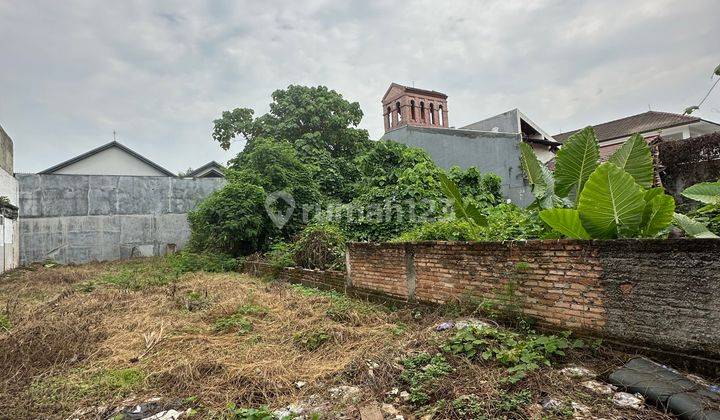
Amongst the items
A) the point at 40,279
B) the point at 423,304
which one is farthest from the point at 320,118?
the point at 423,304

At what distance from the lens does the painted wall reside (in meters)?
21.0

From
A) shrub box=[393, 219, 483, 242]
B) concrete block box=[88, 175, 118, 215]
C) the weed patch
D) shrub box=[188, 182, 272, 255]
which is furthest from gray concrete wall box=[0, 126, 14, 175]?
shrub box=[393, 219, 483, 242]

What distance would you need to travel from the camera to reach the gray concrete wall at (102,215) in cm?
1313

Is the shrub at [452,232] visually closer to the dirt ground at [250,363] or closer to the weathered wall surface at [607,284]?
the weathered wall surface at [607,284]

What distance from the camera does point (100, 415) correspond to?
2.73 m

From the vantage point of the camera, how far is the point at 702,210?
11.5ft

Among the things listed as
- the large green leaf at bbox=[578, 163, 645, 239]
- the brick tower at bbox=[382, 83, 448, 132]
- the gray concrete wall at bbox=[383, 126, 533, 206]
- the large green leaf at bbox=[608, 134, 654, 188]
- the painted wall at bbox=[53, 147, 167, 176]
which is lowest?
the large green leaf at bbox=[578, 163, 645, 239]

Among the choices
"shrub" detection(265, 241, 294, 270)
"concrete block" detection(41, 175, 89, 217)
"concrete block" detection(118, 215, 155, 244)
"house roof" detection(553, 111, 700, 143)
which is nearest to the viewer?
"shrub" detection(265, 241, 294, 270)

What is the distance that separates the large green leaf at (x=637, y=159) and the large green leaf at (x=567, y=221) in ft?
3.23

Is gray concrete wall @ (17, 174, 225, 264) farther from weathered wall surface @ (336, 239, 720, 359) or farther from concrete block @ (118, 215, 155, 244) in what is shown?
weathered wall surface @ (336, 239, 720, 359)

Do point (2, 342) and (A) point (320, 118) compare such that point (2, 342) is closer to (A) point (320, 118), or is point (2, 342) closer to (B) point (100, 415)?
(B) point (100, 415)

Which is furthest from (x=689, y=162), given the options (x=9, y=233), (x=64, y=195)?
(x=64, y=195)

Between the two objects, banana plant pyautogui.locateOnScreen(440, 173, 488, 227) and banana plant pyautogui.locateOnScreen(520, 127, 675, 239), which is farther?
banana plant pyautogui.locateOnScreen(440, 173, 488, 227)

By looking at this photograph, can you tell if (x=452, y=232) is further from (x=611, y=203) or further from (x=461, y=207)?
(x=611, y=203)
